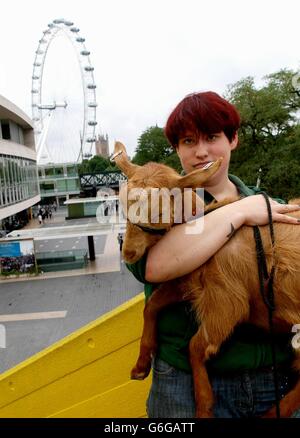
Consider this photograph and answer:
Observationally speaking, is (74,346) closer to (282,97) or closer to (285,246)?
(285,246)

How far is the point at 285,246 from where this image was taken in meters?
1.50

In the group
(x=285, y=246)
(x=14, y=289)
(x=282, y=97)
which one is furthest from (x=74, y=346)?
(x=282, y=97)

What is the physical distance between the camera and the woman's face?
5.60ft

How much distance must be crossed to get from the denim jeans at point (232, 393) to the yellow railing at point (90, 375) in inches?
27.1

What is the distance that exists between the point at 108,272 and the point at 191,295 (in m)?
15.6

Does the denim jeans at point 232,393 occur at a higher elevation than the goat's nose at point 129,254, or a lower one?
lower

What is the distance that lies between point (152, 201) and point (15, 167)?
2993cm

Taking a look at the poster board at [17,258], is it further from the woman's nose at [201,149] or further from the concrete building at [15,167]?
the woman's nose at [201,149]

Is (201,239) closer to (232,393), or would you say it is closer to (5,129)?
(232,393)

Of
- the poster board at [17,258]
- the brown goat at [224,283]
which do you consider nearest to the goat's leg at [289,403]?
the brown goat at [224,283]

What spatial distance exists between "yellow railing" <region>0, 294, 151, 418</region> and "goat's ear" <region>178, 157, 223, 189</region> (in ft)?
3.64

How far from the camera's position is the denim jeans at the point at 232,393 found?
1.64 m

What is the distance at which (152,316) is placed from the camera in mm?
1680

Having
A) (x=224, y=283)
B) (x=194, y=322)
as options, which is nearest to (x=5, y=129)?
(x=194, y=322)
